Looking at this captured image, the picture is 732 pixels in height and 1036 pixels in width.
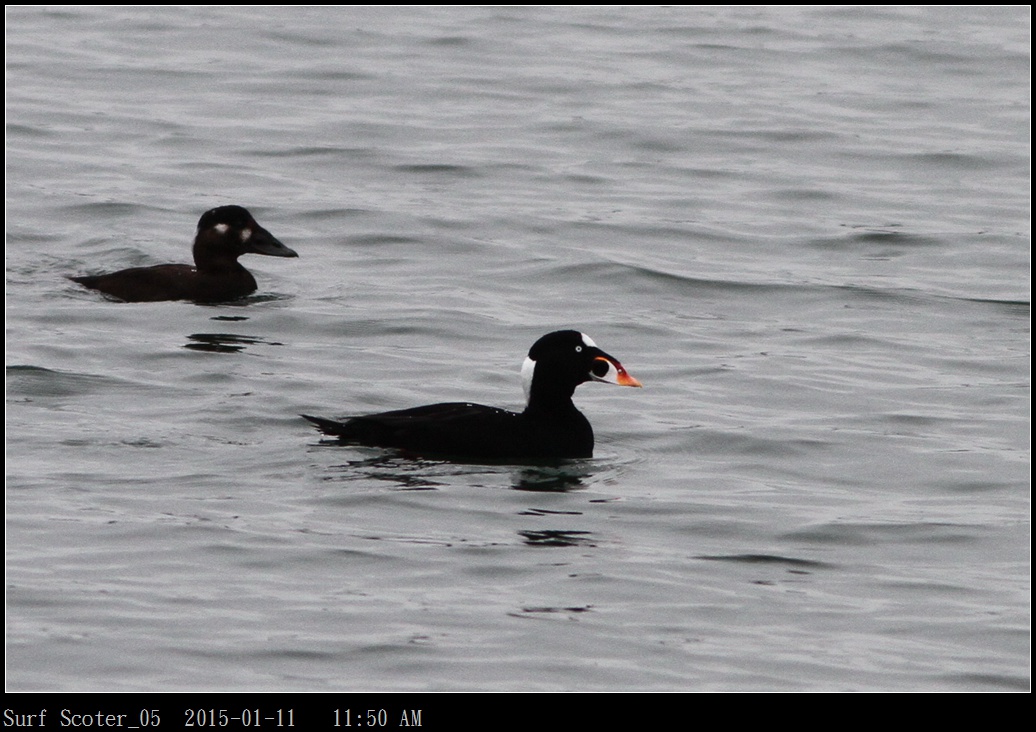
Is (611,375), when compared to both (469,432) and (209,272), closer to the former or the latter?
(469,432)

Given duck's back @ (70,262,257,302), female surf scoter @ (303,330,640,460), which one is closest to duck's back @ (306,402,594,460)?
female surf scoter @ (303,330,640,460)

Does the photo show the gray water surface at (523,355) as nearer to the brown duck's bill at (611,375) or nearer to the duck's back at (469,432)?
the duck's back at (469,432)

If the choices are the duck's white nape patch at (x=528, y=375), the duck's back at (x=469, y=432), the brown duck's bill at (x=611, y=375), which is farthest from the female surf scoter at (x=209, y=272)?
the brown duck's bill at (x=611, y=375)

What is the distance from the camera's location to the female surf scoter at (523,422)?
414 inches

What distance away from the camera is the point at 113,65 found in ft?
80.0

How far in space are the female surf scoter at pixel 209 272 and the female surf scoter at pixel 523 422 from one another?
3.81 metres

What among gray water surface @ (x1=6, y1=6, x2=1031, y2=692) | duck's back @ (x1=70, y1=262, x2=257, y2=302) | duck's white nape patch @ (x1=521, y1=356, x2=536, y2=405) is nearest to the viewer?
gray water surface @ (x1=6, y1=6, x2=1031, y2=692)

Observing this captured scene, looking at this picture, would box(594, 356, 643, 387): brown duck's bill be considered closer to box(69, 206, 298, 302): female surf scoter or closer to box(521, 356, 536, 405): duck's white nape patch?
box(521, 356, 536, 405): duck's white nape patch

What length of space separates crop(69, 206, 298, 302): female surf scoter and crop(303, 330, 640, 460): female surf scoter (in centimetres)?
381

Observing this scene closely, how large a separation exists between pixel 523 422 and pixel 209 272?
15.6ft

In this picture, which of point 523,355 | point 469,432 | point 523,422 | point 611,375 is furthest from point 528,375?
point 523,355

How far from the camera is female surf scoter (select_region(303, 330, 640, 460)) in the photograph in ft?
34.5

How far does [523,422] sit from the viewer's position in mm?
10828

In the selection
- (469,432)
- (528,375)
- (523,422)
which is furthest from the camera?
(528,375)
